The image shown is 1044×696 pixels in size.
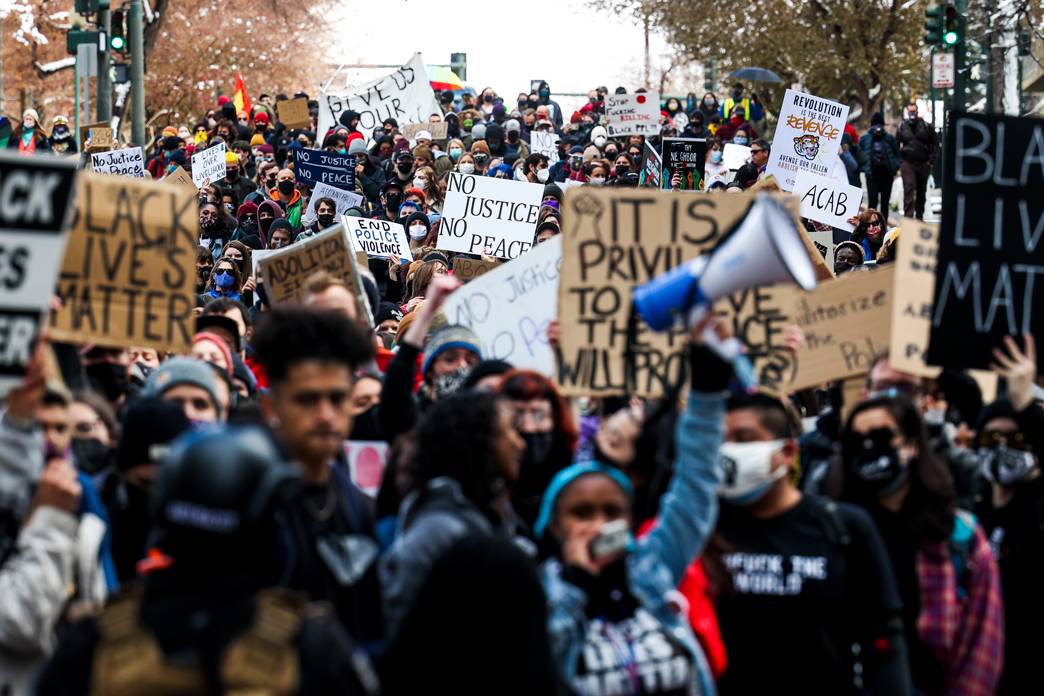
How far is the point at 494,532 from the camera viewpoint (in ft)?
14.0

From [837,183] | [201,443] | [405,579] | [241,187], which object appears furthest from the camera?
[241,187]

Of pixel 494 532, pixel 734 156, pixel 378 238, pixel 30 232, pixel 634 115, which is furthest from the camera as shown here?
pixel 634 115

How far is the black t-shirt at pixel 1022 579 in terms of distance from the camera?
236 inches

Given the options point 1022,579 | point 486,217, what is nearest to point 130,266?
point 1022,579

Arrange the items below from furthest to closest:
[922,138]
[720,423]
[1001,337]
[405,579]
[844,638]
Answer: [922,138]
[1001,337]
[844,638]
[720,423]
[405,579]

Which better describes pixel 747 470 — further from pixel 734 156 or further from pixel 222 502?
pixel 734 156

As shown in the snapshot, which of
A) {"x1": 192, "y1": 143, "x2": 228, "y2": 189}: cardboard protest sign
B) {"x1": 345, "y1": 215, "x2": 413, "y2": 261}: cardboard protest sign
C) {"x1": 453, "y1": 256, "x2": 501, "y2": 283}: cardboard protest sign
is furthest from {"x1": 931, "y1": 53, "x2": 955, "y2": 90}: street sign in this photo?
{"x1": 453, "y1": 256, "x2": 501, "y2": 283}: cardboard protest sign

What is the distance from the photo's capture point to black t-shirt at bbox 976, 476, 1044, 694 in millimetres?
6000

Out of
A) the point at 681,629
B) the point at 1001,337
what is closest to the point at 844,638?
the point at 681,629

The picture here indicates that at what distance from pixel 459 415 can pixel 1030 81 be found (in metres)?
46.0

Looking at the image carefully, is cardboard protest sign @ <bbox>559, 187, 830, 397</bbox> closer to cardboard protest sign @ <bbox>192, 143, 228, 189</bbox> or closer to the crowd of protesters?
the crowd of protesters

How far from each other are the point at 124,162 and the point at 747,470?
46.5 ft

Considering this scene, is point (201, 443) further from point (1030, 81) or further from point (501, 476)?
point (1030, 81)

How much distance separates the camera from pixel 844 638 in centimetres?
502
